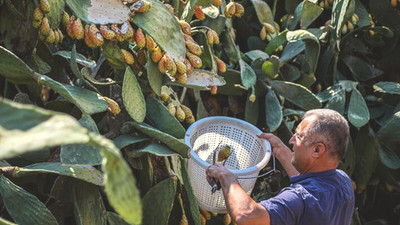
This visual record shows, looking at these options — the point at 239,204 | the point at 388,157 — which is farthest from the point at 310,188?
the point at 388,157

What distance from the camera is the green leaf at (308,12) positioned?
2.42 m

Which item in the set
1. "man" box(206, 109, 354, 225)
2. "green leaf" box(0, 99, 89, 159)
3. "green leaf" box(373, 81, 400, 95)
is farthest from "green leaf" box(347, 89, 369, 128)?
"green leaf" box(0, 99, 89, 159)

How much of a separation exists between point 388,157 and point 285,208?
113cm

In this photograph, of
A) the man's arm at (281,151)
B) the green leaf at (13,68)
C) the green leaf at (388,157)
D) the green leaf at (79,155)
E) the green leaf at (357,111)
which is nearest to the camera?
the green leaf at (79,155)

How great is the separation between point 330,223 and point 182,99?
31.6 inches

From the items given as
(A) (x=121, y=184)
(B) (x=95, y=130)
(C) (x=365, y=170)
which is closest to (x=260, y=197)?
(C) (x=365, y=170)

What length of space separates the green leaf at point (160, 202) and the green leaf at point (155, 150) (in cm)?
8

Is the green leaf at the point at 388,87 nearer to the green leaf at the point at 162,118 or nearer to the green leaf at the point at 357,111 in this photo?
the green leaf at the point at 357,111

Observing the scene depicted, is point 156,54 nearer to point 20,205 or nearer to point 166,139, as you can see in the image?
point 166,139

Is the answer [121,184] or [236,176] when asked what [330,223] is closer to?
[236,176]

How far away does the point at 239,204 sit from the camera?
1.60 metres

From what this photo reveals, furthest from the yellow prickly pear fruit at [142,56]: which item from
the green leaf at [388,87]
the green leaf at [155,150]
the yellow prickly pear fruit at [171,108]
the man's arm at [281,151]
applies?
the green leaf at [388,87]

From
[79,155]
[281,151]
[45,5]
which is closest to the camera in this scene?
[79,155]

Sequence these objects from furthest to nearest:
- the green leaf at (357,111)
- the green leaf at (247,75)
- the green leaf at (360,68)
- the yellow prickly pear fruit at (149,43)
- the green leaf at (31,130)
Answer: the green leaf at (360,68) < the green leaf at (357,111) < the green leaf at (247,75) < the yellow prickly pear fruit at (149,43) < the green leaf at (31,130)
